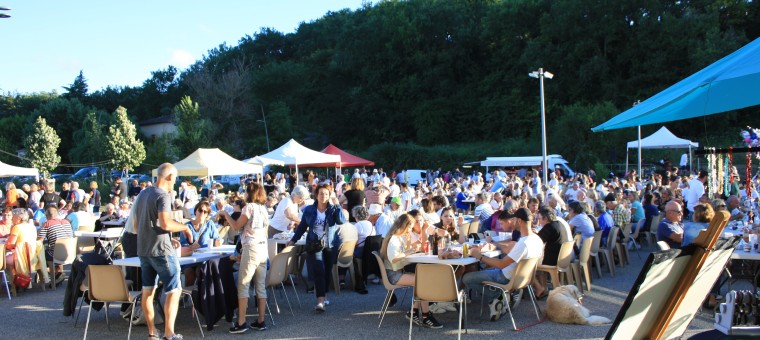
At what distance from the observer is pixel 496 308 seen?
6711mm

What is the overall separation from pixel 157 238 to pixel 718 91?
14.4 ft

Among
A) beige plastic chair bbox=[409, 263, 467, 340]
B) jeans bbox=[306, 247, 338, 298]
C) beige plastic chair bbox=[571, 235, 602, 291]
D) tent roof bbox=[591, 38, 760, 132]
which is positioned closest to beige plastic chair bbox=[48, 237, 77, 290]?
jeans bbox=[306, 247, 338, 298]

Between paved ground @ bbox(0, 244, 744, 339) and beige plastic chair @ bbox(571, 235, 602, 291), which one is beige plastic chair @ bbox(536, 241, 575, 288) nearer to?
paved ground @ bbox(0, 244, 744, 339)

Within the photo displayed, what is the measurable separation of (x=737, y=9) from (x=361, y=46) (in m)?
26.9

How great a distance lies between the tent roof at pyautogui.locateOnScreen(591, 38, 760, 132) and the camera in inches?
140

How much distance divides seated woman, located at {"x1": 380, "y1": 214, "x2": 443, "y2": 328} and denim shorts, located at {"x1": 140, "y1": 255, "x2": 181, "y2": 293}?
2.02 m

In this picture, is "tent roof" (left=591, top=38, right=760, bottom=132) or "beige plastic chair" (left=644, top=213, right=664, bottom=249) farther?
"beige plastic chair" (left=644, top=213, right=664, bottom=249)

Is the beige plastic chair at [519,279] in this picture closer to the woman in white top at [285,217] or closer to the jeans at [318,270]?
the jeans at [318,270]

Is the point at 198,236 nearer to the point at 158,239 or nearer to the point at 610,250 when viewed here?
the point at 158,239

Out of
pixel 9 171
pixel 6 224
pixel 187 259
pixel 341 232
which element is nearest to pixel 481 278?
pixel 341 232

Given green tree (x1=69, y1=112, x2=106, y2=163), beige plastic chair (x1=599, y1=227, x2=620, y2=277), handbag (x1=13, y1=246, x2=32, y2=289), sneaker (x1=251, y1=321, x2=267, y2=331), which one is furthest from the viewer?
green tree (x1=69, y1=112, x2=106, y2=163)

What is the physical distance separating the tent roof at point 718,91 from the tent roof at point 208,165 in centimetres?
1292

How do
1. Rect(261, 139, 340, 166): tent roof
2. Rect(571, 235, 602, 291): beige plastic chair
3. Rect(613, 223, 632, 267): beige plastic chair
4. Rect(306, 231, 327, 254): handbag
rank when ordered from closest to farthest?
Rect(306, 231, 327, 254): handbag < Rect(571, 235, 602, 291): beige plastic chair < Rect(613, 223, 632, 267): beige plastic chair < Rect(261, 139, 340, 166): tent roof

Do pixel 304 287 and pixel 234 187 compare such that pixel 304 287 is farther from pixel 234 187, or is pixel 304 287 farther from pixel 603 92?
pixel 603 92
